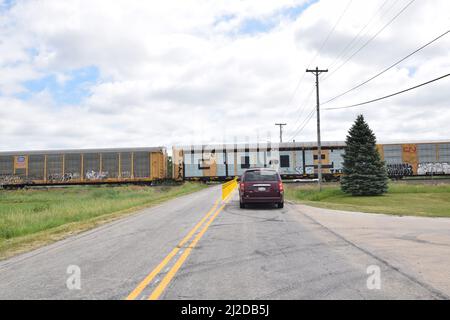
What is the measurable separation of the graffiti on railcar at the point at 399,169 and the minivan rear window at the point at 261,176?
27.1 metres

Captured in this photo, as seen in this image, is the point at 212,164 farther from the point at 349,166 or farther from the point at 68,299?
the point at 68,299

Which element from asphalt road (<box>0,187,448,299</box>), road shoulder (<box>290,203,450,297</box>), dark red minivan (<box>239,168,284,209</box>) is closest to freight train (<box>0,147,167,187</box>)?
dark red minivan (<box>239,168,284,209</box>)

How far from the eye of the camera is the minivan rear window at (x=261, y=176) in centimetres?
1639

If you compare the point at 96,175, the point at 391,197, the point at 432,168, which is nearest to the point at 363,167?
the point at 391,197

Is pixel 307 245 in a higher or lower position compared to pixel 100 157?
lower

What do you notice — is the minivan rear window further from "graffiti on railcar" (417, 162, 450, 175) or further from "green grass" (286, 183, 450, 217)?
"graffiti on railcar" (417, 162, 450, 175)

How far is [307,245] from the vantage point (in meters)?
7.68

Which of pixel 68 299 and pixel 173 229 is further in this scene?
pixel 173 229

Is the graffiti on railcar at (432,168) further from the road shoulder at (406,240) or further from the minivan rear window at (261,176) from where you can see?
the road shoulder at (406,240)

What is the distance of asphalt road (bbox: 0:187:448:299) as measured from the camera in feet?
14.9

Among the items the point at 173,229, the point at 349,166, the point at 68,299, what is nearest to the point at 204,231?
the point at 173,229
